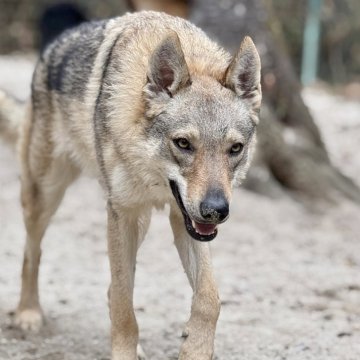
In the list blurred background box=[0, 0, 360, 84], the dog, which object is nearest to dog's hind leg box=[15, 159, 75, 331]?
the dog

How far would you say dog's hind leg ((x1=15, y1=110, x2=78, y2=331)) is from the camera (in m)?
6.10

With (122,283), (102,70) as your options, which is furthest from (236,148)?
(102,70)

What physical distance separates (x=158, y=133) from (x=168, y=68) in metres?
0.36

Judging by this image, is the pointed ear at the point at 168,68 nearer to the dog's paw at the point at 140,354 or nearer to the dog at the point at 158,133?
the dog at the point at 158,133

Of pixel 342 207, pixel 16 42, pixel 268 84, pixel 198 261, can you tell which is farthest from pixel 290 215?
pixel 16 42

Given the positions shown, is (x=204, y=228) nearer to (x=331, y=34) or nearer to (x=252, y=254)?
(x=252, y=254)

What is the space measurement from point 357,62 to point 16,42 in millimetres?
7937

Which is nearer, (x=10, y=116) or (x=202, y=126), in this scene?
(x=202, y=126)

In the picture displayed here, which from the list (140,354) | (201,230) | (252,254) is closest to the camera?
(201,230)

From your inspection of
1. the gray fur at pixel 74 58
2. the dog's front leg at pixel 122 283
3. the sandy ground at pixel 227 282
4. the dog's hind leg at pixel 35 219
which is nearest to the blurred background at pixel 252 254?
the sandy ground at pixel 227 282

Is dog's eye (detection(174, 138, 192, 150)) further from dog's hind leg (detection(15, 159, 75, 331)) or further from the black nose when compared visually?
dog's hind leg (detection(15, 159, 75, 331))

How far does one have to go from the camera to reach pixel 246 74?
16.0 feet

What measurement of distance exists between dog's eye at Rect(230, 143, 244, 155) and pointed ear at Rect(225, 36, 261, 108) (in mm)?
332

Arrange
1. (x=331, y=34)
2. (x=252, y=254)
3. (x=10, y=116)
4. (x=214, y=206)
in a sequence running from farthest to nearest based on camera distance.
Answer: (x=331, y=34) < (x=252, y=254) < (x=10, y=116) < (x=214, y=206)
